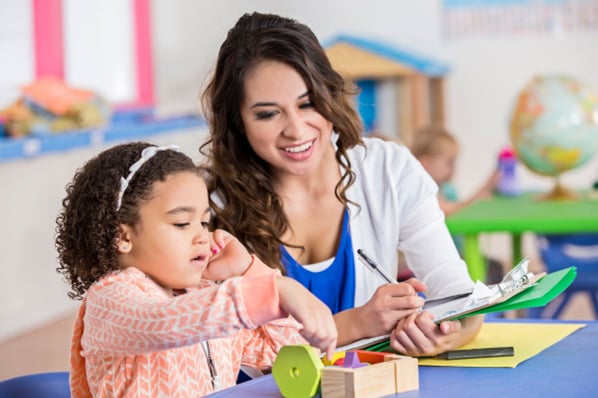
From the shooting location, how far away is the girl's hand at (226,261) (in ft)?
4.99

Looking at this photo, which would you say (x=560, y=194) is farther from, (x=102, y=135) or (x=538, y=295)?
(x=102, y=135)

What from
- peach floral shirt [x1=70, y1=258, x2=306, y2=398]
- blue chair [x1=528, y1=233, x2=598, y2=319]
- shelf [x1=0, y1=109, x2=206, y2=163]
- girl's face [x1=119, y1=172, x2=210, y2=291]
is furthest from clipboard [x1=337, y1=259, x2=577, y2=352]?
shelf [x1=0, y1=109, x2=206, y2=163]

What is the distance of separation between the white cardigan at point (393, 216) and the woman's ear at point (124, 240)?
584mm

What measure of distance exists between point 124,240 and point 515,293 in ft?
1.60

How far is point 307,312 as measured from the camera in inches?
43.3

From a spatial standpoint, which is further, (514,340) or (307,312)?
(514,340)

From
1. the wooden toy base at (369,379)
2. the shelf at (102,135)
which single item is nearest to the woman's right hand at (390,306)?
the wooden toy base at (369,379)

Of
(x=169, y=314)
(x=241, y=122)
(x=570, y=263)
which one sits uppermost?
(x=241, y=122)

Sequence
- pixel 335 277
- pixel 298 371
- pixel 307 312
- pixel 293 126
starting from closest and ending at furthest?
pixel 307 312 < pixel 298 371 < pixel 293 126 < pixel 335 277

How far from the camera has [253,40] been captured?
178 centimetres

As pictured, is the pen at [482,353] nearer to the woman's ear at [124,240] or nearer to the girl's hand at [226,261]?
the girl's hand at [226,261]

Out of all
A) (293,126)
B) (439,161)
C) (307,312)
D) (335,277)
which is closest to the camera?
(307,312)

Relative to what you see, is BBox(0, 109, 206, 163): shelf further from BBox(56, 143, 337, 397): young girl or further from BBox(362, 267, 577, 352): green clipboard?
BBox(362, 267, 577, 352): green clipboard

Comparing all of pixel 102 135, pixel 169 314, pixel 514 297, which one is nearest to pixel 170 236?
pixel 169 314
